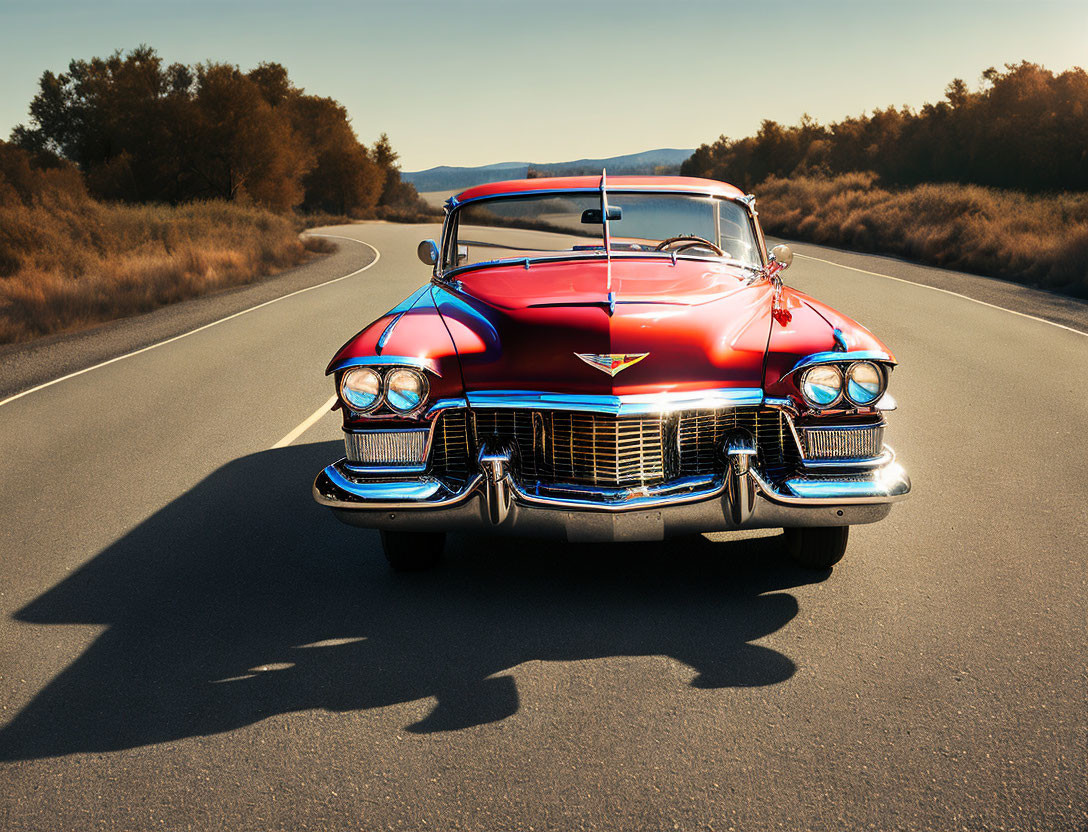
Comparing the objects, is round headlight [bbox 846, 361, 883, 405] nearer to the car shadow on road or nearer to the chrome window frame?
the car shadow on road

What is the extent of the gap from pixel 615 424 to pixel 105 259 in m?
21.8

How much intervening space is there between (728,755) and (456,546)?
2.16m

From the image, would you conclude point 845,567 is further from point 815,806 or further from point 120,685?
point 120,685

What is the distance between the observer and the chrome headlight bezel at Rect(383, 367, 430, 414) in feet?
12.9

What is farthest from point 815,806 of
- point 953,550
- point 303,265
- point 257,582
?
point 303,265

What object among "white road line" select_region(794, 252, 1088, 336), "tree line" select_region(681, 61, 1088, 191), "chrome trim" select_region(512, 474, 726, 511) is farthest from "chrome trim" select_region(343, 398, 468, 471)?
"tree line" select_region(681, 61, 1088, 191)

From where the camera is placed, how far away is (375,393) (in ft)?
13.0

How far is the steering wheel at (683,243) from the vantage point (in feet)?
18.3

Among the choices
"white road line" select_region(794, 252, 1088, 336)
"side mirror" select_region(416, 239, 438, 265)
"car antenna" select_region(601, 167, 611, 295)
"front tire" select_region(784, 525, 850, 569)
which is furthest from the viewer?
"white road line" select_region(794, 252, 1088, 336)

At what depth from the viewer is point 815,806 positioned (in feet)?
8.71

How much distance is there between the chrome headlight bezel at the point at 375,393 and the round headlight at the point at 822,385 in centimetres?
173

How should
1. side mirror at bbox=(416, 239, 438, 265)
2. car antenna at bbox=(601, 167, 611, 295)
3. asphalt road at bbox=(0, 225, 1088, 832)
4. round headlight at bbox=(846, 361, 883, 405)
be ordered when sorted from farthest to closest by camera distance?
side mirror at bbox=(416, 239, 438, 265)
car antenna at bbox=(601, 167, 611, 295)
round headlight at bbox=(846, 361, 883, 405)
asphalt road at bbox=(0, 225, 1088, 832)

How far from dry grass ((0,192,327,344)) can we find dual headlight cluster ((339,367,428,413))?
483 inches

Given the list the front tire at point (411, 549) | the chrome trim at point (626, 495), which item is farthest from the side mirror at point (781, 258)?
the front tire at point (411, 549)
